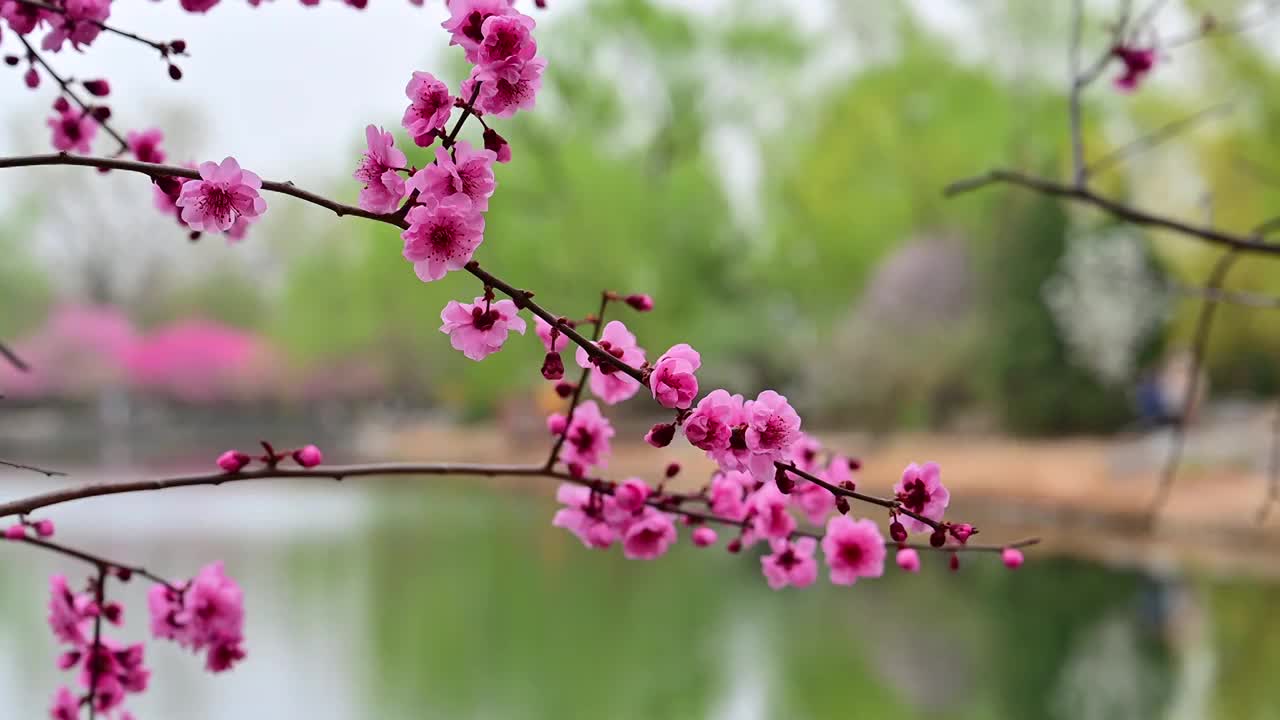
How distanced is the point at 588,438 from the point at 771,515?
5.6 inches

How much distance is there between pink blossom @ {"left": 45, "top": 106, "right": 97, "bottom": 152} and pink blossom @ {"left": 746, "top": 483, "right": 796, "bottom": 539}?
55 centimetres

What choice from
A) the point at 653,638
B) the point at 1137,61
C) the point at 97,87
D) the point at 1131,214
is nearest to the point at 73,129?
the point at 97,87

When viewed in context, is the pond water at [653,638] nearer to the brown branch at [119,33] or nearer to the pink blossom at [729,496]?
the pink blossom at [729,496]

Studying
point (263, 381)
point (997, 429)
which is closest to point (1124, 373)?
point (997, 429)

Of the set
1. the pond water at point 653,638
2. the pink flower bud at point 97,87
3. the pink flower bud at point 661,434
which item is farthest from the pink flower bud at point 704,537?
the pond water at point 653,638

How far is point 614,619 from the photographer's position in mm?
3760

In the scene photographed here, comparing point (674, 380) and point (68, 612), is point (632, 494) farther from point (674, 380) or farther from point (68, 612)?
point (68, 612)

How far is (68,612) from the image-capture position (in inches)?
32.4

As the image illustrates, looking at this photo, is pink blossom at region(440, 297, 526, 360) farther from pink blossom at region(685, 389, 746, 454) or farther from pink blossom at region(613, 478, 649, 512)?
pink blossom at region(613, 478, 649, 512)

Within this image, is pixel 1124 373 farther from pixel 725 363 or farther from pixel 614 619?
pixel 614 619

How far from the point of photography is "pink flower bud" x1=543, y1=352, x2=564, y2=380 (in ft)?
1.67

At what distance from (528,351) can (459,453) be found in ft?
6.94

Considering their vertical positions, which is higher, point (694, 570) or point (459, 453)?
point (459, 453)

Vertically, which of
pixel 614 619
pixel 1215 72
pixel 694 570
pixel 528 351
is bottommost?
pixel 614 619
